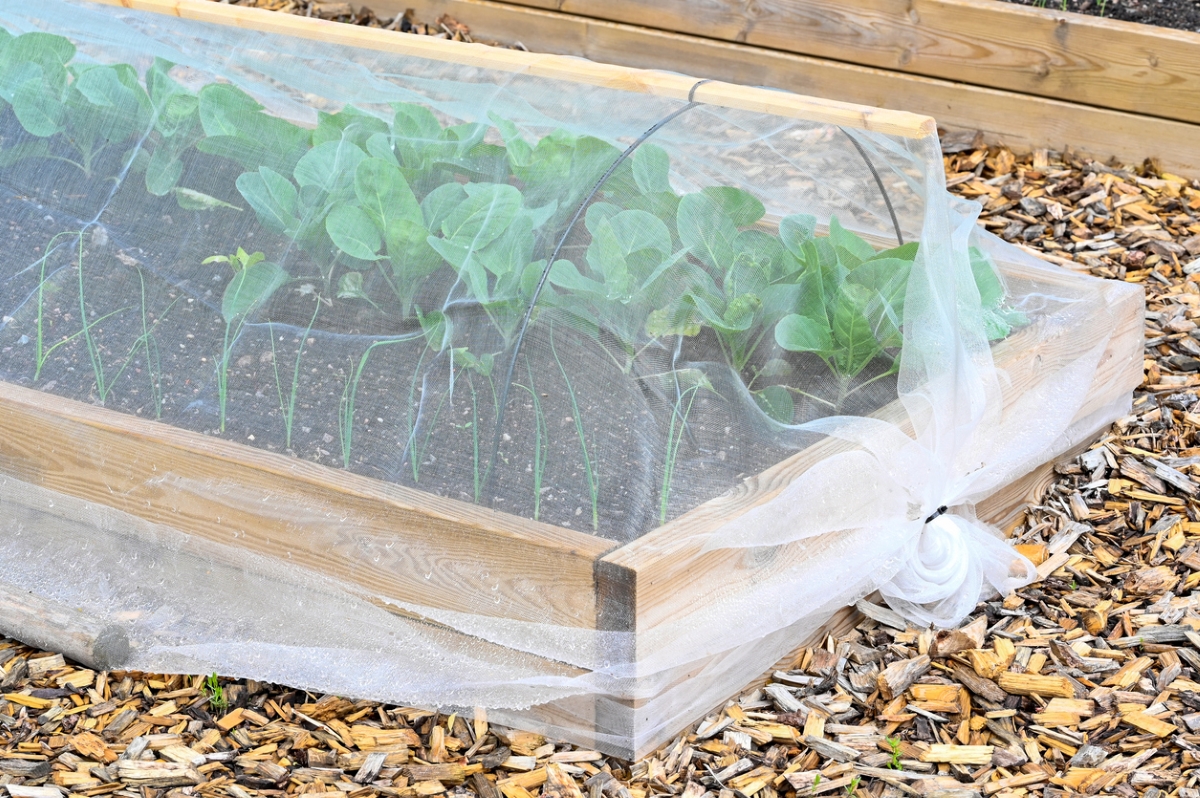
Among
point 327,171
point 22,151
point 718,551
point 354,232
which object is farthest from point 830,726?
point 22,151

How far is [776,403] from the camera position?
77.6 inches

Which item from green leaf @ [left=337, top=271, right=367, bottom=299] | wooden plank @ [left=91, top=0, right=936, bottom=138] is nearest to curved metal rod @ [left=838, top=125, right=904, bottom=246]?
wooden plank @ [left=91, top=0, right=936, bottom=138]

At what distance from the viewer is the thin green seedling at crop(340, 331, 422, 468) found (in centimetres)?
197

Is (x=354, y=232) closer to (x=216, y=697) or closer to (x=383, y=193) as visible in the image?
(x=383, y=193)

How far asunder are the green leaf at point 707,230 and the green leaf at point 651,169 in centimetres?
6

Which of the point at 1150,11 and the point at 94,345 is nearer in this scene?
the point at 94,345

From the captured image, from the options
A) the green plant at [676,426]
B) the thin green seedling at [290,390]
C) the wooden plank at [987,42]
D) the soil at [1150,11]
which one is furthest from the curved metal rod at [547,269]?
the soil at [1150,11]

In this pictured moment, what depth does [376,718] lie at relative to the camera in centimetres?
194

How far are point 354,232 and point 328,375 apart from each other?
0.79ft

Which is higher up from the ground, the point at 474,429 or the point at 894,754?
the point at 474,429

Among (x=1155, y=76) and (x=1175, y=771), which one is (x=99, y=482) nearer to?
(x=1175, y=771)

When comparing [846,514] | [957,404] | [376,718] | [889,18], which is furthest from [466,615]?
[889,18]

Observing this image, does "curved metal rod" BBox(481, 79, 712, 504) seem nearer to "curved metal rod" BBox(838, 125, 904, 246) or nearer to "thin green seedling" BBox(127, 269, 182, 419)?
"curved metal rod" BBox(838, 125, 904, 246)

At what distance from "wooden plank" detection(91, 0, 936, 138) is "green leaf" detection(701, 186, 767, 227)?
0.17 metres
